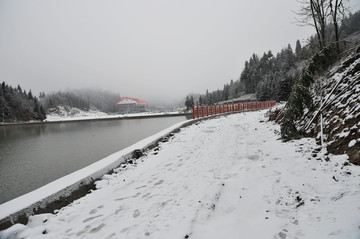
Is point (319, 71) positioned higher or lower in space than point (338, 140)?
higher

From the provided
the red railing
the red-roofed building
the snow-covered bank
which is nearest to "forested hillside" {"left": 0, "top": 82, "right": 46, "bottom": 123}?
the red-roofed building

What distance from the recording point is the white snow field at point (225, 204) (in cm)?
181

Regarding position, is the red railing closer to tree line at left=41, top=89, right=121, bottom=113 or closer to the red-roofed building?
the red-roofed building

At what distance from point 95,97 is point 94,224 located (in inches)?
8557

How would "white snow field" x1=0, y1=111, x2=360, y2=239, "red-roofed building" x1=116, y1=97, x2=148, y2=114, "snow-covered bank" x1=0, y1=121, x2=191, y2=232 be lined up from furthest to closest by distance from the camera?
"red-roofed building" x1=116, y1=97, x2=148, y2=114 → "snow-covered bank" x1=0, y1=121, x2=191, y2=232 → "white snow field" x1=0, y1=111, x2=360, y2=239

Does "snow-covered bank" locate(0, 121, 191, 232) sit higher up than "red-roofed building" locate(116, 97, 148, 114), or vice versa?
"red-roofed building" locate(116, 97, 148, 114)

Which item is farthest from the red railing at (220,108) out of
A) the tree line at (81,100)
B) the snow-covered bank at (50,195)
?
the tree line at (81,100)

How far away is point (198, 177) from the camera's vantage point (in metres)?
3.36

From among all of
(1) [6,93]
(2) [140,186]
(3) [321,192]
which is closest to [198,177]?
(2) [140,186]

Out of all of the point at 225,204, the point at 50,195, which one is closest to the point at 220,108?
the point at 225,204

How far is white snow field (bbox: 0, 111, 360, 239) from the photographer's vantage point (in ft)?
5.94

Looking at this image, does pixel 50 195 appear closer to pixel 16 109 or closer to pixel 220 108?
pixel 220 108

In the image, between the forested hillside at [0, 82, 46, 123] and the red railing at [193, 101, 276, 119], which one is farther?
the forested hillside at [0, 82, 46, 123]

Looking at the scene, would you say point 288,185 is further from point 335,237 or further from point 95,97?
point 95,97
